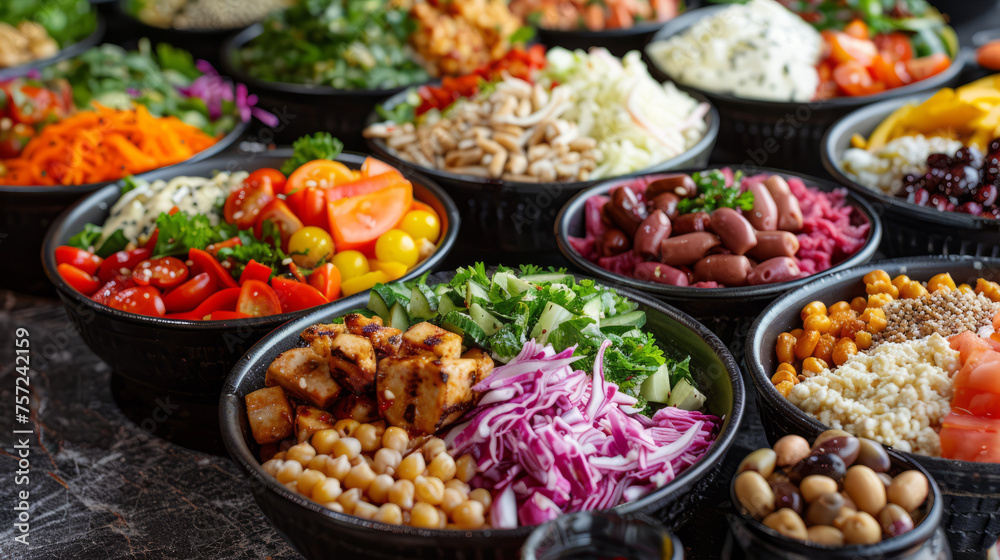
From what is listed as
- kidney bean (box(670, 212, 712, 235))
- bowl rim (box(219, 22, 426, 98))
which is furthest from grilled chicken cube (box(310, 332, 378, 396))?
bowl rim (box(219, 22, 426, 98))

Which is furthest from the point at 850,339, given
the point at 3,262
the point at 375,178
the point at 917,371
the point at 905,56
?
the point at 3,262

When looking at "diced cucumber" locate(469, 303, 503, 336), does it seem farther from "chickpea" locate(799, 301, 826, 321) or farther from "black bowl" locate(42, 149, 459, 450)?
"chickpea" locate(799, 301, 826, 321)

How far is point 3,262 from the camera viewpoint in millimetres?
2936

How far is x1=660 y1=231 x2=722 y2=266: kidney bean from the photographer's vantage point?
2.23 meters

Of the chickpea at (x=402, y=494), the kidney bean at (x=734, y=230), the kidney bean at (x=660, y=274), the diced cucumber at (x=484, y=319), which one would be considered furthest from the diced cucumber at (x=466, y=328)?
the kidney bean at (x=734, y=230)

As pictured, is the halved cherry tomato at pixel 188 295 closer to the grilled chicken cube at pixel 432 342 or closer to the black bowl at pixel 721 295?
the grilled chicken cube at pixel 432 342

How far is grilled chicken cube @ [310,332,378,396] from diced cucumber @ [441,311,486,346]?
0.19 meters

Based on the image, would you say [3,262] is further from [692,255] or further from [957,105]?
[957,105]

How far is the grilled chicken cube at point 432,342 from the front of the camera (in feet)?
5.27

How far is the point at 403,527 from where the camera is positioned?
135cm

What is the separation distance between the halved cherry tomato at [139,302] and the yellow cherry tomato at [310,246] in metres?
A: 0.39

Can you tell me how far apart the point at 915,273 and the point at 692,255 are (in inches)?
23.1

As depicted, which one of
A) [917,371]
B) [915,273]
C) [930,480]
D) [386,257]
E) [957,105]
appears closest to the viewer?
[930,480]

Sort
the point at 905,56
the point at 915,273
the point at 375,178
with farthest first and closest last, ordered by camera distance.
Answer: the point at 905,56
the point at 375,178
the point at 915,273
